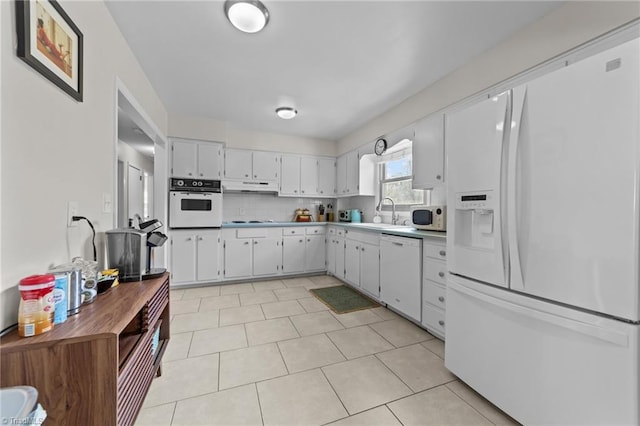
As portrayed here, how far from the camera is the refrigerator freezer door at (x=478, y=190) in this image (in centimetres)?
143

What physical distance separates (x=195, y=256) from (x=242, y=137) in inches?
82.9

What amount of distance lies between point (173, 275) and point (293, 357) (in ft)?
8.38

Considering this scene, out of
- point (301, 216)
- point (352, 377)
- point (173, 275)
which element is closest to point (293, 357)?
point (352, 377)

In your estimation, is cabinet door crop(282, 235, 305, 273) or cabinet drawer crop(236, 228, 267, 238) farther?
cabinet door crop(282, 235, 305, 273)

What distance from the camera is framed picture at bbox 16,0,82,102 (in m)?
0.98

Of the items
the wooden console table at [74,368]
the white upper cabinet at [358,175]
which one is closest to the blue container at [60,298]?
the wooden console table at [74,368]

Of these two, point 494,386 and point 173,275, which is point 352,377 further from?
point 173,275

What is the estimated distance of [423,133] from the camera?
285cm

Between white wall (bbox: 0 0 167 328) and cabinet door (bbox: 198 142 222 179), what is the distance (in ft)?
6.90

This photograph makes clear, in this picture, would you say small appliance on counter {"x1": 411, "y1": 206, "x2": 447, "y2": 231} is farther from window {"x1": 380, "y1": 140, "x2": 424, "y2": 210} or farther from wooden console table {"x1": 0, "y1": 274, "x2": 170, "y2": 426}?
wooden console table {"x1": 0, "y1": 274, "x2": 170, "y2": 426}

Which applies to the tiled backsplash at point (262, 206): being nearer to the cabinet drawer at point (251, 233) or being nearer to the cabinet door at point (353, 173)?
the cabinet drawer at point (251, 233)

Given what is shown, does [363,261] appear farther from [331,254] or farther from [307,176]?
[307,176]

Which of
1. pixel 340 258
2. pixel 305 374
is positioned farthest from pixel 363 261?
pixel 305 374

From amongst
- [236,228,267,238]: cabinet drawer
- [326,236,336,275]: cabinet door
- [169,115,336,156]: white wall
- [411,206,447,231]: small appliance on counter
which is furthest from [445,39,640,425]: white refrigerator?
[169,115,336,156]: white wall
